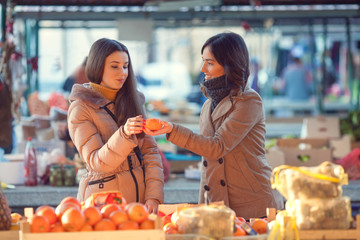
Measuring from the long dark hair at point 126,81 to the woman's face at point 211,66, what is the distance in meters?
0.42

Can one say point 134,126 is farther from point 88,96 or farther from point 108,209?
point 108,209

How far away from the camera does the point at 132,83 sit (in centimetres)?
356

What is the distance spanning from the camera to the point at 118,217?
2543mm

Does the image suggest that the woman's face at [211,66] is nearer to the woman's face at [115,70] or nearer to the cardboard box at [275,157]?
the woman's face at [115,70]

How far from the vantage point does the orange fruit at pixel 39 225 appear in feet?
8.17

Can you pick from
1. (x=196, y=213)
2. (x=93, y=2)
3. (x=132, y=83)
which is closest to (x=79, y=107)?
(x=132, y=83)

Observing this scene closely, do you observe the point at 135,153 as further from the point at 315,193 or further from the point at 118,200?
the point at 315,193

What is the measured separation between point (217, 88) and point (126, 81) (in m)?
0.52

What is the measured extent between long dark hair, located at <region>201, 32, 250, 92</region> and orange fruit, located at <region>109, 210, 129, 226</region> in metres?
1.19

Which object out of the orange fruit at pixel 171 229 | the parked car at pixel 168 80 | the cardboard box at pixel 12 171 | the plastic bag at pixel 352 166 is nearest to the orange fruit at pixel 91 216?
the orange fruit at pixel 171 229

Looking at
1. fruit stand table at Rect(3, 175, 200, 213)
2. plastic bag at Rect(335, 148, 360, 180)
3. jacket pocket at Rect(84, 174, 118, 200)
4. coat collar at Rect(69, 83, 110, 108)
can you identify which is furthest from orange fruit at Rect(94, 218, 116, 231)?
plastic bag at Rect(335, 148, 360, 180)

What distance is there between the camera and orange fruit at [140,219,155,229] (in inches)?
100

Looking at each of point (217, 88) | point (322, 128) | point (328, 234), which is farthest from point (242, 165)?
point (322, 128)

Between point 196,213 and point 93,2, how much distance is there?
389cm
